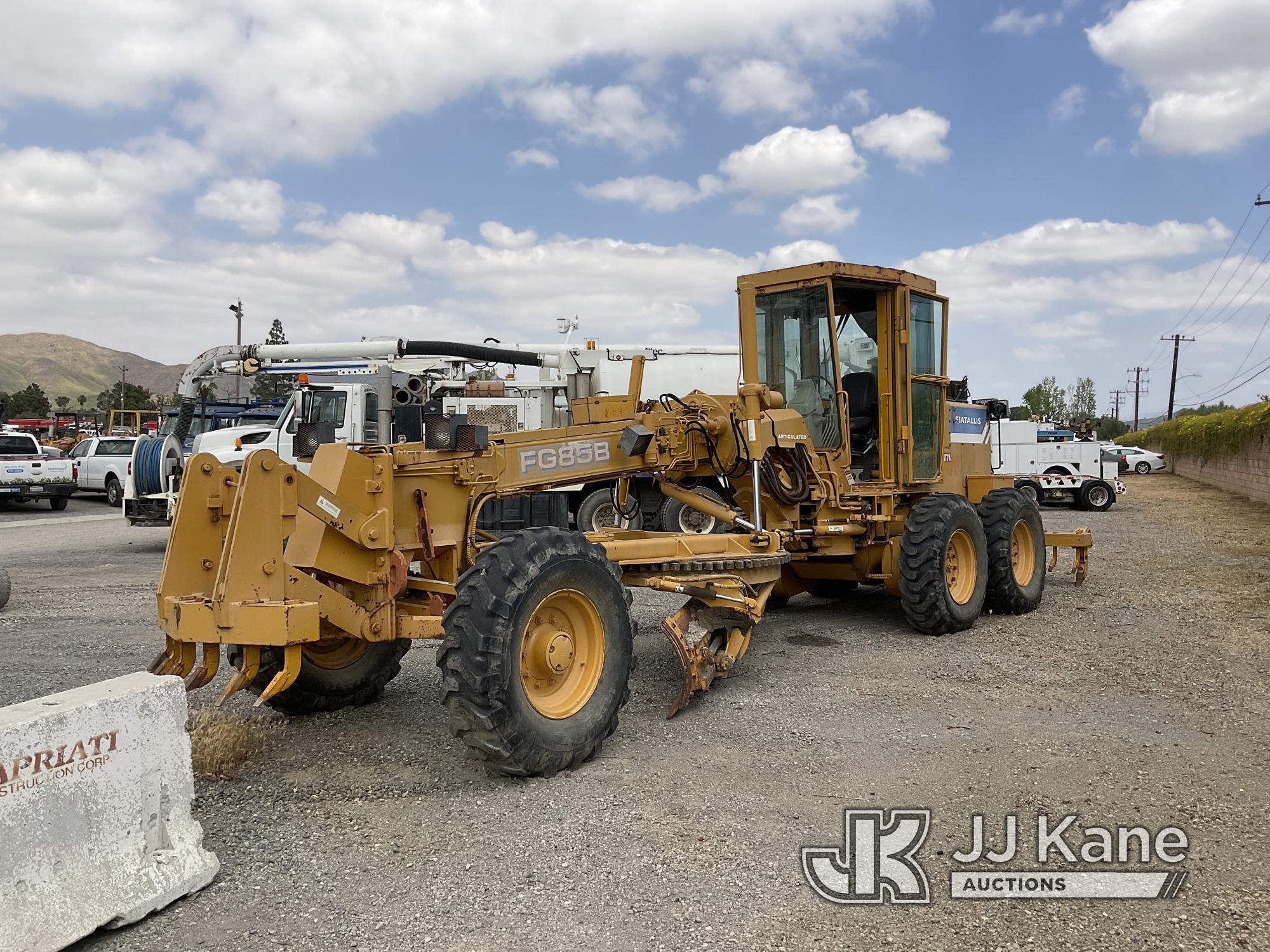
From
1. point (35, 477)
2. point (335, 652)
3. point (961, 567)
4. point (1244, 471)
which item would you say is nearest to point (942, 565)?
point (961, 567)

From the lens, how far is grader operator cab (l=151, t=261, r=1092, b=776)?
4566 millimetres

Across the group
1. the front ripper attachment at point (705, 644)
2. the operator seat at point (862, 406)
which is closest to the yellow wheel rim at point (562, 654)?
the front ripper attachment at point (705, 644)

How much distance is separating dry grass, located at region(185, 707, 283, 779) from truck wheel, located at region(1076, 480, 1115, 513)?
23265 mm

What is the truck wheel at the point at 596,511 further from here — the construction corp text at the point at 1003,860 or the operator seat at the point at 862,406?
the construction corp text at the point at 1003,860

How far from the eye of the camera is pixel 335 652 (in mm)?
5812

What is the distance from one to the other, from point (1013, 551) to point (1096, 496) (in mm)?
17030

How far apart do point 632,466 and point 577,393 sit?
9.29 m

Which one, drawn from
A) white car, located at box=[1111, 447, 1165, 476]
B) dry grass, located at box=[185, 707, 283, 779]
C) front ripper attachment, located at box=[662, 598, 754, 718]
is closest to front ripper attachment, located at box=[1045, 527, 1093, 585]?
front ripper attachment, located at box=[662, 598, 754, 718]

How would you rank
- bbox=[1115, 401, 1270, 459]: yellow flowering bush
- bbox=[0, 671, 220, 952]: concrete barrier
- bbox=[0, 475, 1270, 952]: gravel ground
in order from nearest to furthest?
bbox=[0, 671, 220, 952]: concrete barrier → bbox=[0, 475, 1270, 952]: gravel ground → bbox=[1115, 401, 1270, 459]: yellow flowering bush

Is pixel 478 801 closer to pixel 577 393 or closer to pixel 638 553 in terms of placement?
pixel 638 553

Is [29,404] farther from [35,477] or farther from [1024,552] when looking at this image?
[1024,552]

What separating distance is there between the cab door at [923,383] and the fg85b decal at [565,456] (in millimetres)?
3233

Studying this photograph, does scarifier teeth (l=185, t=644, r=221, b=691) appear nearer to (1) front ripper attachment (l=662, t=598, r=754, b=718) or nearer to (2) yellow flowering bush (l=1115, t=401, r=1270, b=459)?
(1) front ripper attachment (l=662, t=598, r=754, b=718)

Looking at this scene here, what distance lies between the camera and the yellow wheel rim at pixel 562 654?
4996mm
